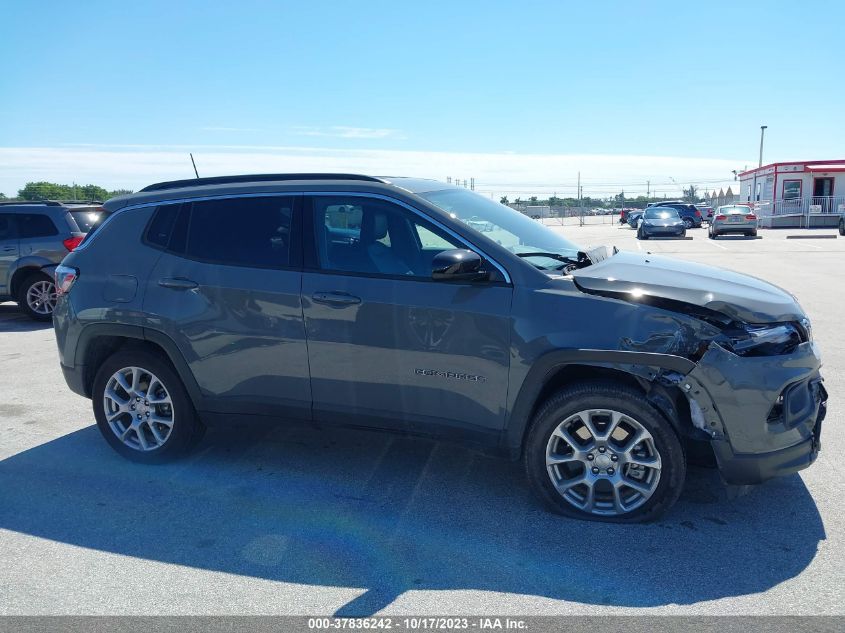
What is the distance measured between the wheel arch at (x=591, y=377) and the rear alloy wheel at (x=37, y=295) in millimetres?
9305

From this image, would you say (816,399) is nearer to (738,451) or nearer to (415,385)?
(738,451)

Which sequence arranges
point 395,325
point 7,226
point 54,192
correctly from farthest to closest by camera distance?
point 54,192 → point 7,226 → point 395,325

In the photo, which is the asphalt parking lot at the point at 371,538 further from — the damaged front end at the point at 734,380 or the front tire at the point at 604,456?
the damaged front end at the point at 734,380

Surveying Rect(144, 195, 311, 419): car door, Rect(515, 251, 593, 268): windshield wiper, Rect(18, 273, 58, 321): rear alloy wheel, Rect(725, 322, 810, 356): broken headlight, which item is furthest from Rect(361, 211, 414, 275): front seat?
Rect(18, 273, 58, 321): rear alloy wheel

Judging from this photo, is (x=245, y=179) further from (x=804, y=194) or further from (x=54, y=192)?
(x=804, y=194)

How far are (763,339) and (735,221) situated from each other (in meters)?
29.0

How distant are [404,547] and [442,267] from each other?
4.79 ft

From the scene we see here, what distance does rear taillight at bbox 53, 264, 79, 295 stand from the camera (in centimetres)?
501

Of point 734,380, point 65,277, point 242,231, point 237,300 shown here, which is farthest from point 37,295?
point 734,380

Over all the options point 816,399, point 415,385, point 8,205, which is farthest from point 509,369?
point 8,205

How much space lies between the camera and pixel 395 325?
4082 mm

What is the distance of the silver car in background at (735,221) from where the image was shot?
3003 cm

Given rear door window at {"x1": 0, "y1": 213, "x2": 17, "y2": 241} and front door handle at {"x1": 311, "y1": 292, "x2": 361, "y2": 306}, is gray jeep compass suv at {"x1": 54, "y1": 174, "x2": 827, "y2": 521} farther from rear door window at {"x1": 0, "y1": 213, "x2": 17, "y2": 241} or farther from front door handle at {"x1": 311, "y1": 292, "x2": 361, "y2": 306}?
rear door window at {"x1": 0, "y1": 213, "x2": 17, "y2": 241}

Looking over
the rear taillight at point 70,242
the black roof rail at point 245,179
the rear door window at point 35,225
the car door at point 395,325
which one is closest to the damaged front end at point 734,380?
the car door at point 395,325
